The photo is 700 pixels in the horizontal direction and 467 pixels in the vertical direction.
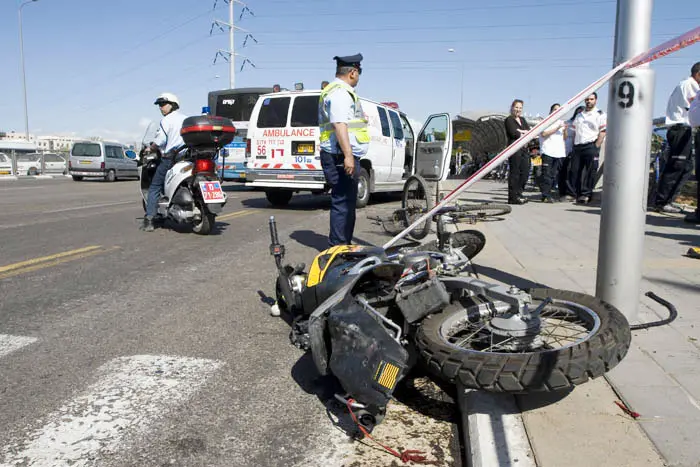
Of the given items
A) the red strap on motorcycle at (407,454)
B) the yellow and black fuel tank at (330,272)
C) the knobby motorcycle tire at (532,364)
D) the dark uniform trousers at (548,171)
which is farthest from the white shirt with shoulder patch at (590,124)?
the red strap on motorcycle at (407,454)

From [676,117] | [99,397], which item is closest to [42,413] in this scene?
[99,397]

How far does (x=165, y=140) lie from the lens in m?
7.96

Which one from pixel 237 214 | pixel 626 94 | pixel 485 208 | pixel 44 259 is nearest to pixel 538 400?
pixel 626 94

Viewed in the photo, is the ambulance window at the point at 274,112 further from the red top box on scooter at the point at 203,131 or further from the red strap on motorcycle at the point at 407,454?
the red strap on motorcycle at the point at 407,454

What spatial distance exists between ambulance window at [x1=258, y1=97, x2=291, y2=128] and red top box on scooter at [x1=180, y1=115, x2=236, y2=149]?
3239 mm

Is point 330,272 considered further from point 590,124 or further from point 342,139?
point 590,124

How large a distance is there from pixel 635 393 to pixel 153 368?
246cm

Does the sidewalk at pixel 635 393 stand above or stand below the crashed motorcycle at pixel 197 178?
below

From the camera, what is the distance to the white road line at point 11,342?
3410 millimetres

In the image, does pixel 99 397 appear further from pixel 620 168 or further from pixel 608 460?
pixel 620 168

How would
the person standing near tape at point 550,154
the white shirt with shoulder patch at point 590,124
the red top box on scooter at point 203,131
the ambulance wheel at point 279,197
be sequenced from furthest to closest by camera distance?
1. the ambulance wheel at point 279,197
2. the person standing near tape at point 550,154
3. the white shirt with shoulder patch at point 590,124
4. the red top box on scooter at point 203,131

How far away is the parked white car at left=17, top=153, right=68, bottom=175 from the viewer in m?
31.3

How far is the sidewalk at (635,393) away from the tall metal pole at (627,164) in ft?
1.24

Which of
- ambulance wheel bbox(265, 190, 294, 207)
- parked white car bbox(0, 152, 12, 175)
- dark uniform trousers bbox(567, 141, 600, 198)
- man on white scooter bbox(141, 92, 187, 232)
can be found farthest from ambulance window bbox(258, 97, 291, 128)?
parked white car bbox(0, 152, 12, 175)
